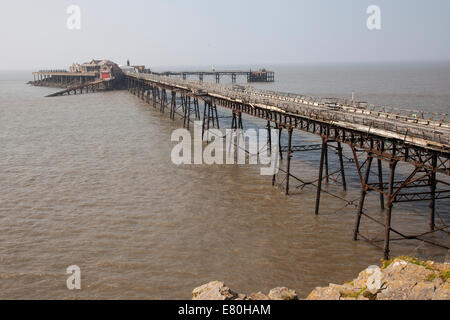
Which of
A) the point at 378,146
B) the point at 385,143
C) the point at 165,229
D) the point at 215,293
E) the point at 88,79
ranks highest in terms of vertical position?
the point at 88,79

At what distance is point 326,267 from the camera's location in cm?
1622

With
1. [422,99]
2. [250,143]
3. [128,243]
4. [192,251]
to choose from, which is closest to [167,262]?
[192,251]

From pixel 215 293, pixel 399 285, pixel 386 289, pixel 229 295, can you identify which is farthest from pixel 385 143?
pixel 215 293

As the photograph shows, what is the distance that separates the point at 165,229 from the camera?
20.1 meters

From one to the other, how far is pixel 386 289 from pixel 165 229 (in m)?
12.4

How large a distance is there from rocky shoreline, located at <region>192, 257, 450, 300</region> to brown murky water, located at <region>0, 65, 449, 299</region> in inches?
152

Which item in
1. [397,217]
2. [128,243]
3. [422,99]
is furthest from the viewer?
[422,99]

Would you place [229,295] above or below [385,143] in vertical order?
below

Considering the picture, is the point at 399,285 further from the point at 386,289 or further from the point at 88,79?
the point at 88,79

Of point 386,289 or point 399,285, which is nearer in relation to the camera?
point 386,289

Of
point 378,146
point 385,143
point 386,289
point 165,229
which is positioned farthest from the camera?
point 385,143

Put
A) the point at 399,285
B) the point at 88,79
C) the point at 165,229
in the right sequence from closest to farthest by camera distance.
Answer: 1. the point at 399,285
2. the point at 165,229
3. the point at 88,79
